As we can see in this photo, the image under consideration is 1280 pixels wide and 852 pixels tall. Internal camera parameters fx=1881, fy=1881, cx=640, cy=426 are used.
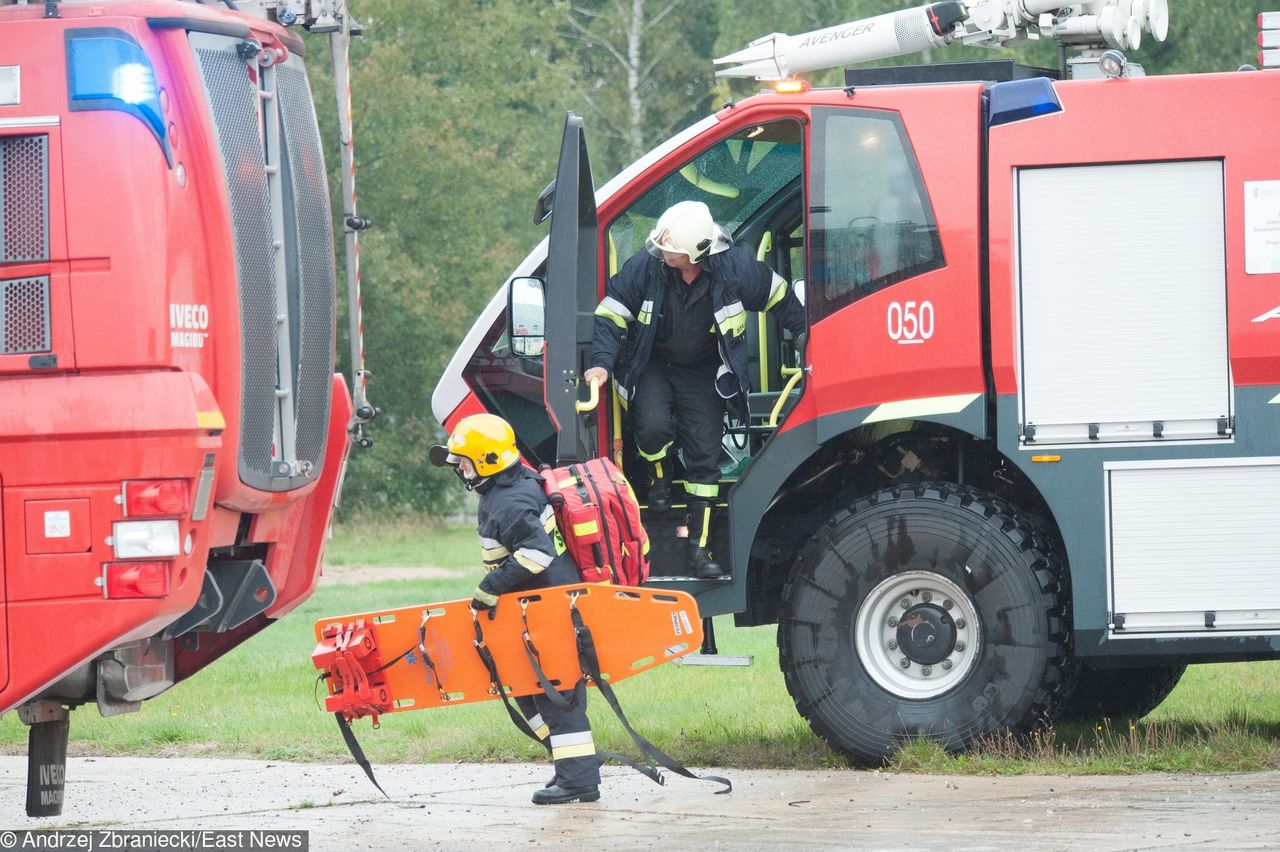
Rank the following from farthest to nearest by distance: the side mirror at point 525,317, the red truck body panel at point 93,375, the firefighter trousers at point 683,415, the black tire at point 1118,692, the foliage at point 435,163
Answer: the foliage at point 435,163 < the black tire at point 1118,692 < the firefighter trousers at point 683,415 < the side mirror at point 525,317 < the red truck body panel at point 93,375

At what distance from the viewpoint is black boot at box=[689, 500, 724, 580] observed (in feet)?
26.8

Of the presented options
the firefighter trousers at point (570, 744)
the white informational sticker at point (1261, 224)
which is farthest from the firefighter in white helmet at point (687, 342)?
the white informational sticker at point (1261, 224)

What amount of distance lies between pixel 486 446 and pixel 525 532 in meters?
0.39

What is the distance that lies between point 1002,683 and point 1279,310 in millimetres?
1879

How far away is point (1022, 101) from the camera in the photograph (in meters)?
7.78

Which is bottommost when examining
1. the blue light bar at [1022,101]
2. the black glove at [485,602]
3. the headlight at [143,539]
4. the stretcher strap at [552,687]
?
the stretcher strap at [552,687]

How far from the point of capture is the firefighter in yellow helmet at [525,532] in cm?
748

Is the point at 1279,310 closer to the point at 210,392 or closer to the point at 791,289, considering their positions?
the point at 791,289

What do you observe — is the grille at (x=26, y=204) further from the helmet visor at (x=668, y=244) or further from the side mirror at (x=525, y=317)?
the helmet visor at (x=668, y=244)

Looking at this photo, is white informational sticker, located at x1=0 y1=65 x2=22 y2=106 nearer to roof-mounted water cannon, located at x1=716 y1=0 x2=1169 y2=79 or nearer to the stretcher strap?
the stretcher strap

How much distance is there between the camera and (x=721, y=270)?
8.26 meters

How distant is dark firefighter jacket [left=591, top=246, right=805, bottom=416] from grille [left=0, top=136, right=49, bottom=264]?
2727mm

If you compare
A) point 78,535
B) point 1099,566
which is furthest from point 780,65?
point 78,535

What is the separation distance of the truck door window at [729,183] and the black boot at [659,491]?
3.07 ft
